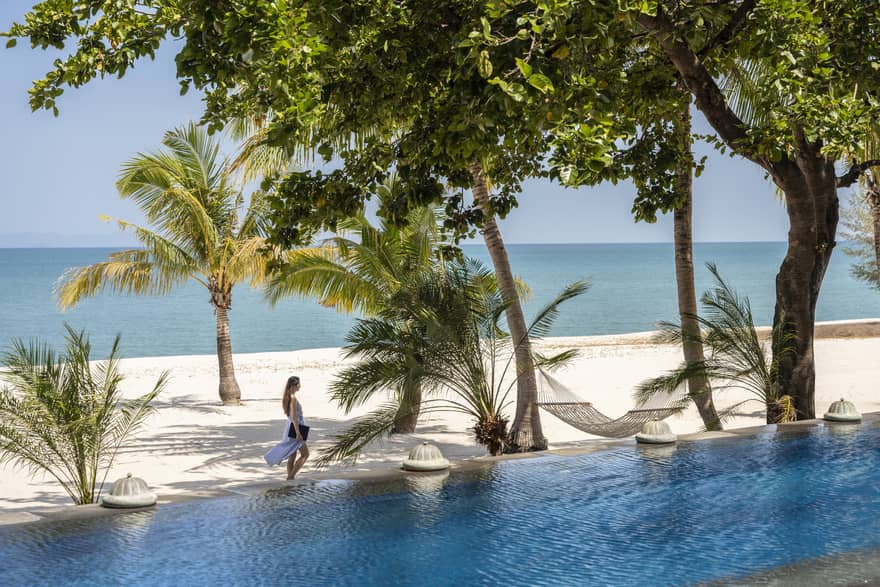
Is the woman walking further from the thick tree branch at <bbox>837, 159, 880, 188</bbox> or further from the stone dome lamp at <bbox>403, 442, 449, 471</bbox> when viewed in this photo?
the thick tree branch at <bbox>837, 159, 880, 188</bbox>

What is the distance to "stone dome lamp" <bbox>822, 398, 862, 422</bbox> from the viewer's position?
902 cm

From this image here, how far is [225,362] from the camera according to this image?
16.5 m

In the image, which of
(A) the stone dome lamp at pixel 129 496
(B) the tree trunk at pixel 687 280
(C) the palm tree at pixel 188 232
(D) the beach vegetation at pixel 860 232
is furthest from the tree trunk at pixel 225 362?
(D) the beach vegetation at pixel 860 232

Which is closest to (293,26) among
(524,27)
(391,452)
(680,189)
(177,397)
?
(524,27)

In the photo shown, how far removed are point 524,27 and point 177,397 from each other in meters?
13.6

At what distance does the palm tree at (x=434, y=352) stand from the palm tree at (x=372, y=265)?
146 cm

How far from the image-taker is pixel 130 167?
650 inches

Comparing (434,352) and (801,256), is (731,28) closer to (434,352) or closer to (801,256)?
(801,256)

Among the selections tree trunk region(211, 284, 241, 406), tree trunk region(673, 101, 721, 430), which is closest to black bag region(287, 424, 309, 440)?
tree trunk region(673, 101, 721, 430)

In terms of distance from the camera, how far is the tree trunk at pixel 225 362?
16.5m

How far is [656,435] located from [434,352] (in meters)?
2.43

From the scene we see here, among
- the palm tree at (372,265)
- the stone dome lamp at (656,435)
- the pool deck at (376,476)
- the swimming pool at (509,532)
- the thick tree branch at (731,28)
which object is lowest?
the swimming pool at (509,532)

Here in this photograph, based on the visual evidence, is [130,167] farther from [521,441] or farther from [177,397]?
[521,441]

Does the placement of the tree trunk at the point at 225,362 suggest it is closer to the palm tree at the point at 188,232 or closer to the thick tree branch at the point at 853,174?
the palm tree at the point at 188,232
